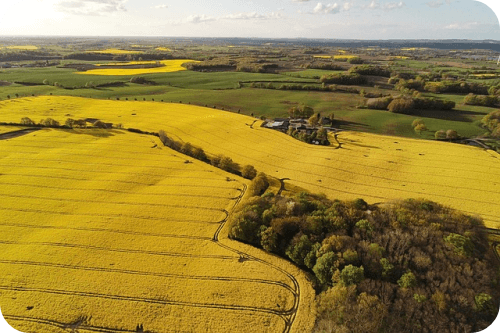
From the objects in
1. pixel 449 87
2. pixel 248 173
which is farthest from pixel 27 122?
pixel 449 87

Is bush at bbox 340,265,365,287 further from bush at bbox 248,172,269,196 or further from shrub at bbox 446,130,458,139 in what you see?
shrub at bbox 446,130,458,139

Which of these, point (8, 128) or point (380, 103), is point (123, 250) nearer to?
point (8, 128)

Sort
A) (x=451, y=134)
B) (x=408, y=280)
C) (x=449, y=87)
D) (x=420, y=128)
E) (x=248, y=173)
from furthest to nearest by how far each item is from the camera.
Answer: (x=449, y=87)
(x=420, y=128)
(x=451, y=134)
(x=248, y=173)
(x=408, y=280)

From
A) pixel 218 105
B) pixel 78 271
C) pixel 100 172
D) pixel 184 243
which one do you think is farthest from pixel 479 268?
pixel 218 105

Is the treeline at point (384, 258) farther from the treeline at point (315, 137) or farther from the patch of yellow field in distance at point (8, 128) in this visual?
the patch of yellow field in distance at point (8, 128)

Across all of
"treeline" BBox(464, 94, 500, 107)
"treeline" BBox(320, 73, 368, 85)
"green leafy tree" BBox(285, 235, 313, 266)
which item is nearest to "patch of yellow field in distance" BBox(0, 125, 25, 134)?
"green leafy tree" BBox(285, 235, 313, 266)

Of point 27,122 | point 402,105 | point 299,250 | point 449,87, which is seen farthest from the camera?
point 449,87

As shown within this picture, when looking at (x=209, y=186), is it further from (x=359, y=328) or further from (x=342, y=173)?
(x=359, y=328)
